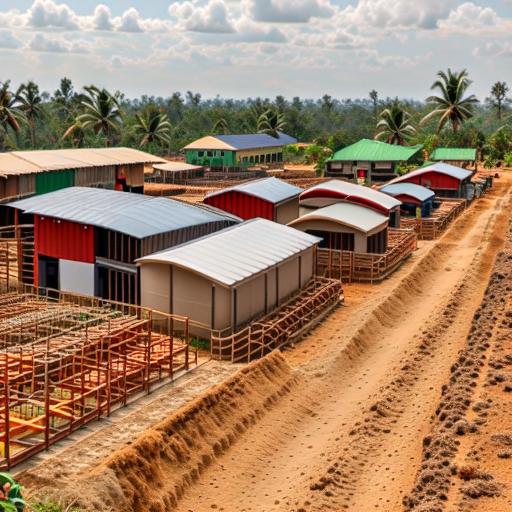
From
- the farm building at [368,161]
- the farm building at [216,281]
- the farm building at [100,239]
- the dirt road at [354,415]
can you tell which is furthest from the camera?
the farm building at [368,161]

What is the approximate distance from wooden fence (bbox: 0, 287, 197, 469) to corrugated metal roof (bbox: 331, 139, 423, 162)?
2284 inches

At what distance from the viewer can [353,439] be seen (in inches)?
896

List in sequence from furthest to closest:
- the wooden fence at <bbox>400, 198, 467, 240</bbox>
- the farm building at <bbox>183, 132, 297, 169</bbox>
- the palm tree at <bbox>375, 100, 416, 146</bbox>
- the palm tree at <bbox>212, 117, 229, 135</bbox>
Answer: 1. the palm tree at <bbox>212, 117, 229, 135</bbox>
2. the farm building at <bbox>183, 132, 297, 169</bbox>
3. the palm tree at <bbox>375, 100, 416, 146</bbox>
4. the wooden fence at <bbox>400, 198, 467, 240</bbox>

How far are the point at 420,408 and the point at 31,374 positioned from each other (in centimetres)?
1196

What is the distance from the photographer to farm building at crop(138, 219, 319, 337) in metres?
29.8

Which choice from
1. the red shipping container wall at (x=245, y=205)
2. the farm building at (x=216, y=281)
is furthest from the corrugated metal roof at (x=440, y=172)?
the farm building at (x=216, y=281)

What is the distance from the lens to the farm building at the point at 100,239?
33.1 metres

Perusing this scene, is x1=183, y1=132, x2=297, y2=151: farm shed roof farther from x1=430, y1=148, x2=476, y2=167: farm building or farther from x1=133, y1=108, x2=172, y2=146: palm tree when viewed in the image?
x1=430, y1=148, x2=476, y2=167: farm building

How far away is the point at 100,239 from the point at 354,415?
1423 centimetres

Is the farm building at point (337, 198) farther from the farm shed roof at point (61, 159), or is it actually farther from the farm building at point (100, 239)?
the farm shed roof at point (61, 159)

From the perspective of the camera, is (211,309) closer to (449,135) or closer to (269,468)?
(269,468)

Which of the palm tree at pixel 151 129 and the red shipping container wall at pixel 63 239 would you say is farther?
the palm tree at pixel 151 129

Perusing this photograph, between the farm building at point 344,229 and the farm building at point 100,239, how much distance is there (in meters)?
9.50

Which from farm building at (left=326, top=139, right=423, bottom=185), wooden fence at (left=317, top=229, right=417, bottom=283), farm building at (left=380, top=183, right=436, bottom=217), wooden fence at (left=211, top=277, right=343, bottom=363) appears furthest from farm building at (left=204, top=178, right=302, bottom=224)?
farm building at (left=326, top=139, right=423, bottom=185)
